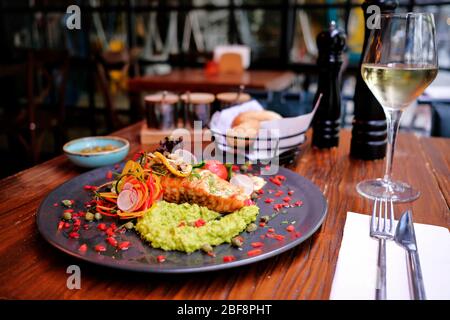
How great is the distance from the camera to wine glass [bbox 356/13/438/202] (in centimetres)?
95

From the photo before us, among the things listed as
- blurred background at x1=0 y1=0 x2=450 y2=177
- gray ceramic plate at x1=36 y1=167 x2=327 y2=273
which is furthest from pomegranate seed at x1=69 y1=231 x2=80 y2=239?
blurred background at x1=0 y1=0 x2=450 y2=177

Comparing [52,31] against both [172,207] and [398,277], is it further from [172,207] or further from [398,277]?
[398,277]

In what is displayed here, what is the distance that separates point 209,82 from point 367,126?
216cm

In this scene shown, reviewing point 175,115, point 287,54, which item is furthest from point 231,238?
point 287,54

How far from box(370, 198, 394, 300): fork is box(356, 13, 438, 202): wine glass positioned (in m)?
0.09

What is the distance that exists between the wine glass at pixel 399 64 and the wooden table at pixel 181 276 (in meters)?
0.09

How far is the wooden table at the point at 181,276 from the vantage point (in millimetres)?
651

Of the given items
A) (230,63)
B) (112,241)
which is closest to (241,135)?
(112,241)

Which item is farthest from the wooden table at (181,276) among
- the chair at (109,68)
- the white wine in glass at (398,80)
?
the chair at (109,68)

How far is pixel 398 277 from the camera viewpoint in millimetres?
680

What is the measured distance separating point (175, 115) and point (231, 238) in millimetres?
890

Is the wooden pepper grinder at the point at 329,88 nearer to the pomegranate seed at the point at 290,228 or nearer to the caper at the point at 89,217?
the pomegranate seed at the point at 290,228

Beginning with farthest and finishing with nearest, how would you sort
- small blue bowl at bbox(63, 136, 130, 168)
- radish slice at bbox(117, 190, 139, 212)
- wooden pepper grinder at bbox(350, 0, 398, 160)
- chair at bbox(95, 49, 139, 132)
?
chair at bbox(95, 49, 139, 132), wooden pepper grinder at bbox(350, 0, 398, 160), small blue bowl at bbox(63, 136, 130, 168), radish slice at bbox(117, 190, 139, 212)

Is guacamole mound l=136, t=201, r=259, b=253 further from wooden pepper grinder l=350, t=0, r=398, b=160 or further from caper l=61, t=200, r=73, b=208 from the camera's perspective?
wooden pepper grinder l=350, t=0, r=398, b=160
